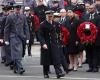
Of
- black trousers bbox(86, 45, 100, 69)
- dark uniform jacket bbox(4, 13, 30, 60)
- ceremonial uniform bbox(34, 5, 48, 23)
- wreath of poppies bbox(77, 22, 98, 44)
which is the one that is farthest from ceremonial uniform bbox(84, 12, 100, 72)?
ceremonial uniform bbox(34, 5, 48, 23)

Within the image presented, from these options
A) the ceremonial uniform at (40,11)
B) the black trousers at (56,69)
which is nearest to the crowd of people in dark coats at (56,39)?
the black trousers at (56,69)

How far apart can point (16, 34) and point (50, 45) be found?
1.58 meters

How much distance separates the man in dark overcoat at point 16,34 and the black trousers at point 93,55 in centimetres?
220

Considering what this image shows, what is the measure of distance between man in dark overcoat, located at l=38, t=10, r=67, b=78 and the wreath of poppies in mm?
1912

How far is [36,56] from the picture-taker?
78.6ft

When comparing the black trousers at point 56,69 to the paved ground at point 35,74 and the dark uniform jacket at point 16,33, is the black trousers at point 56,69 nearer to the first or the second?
the paved ground at point 35,74

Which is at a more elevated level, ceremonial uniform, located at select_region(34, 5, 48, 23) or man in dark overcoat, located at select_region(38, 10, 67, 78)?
man in dark overcoat, located at select_region(38, 10, 67, 78)

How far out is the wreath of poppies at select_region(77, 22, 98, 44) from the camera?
19.3m

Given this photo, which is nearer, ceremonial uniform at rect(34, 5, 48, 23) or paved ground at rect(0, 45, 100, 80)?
paved ground at rect(0, 45, 100, 80)

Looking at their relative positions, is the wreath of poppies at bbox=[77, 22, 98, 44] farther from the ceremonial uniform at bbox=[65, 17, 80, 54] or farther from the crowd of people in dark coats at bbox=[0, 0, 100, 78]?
the ceremonial uniform at bbox=[65, 17, 80, 54]

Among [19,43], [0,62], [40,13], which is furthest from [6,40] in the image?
[40,13]

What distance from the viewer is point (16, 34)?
1867 centimetres

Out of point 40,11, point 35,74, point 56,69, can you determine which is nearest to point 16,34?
point 35,74

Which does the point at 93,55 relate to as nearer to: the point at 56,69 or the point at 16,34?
the point at 56,69
